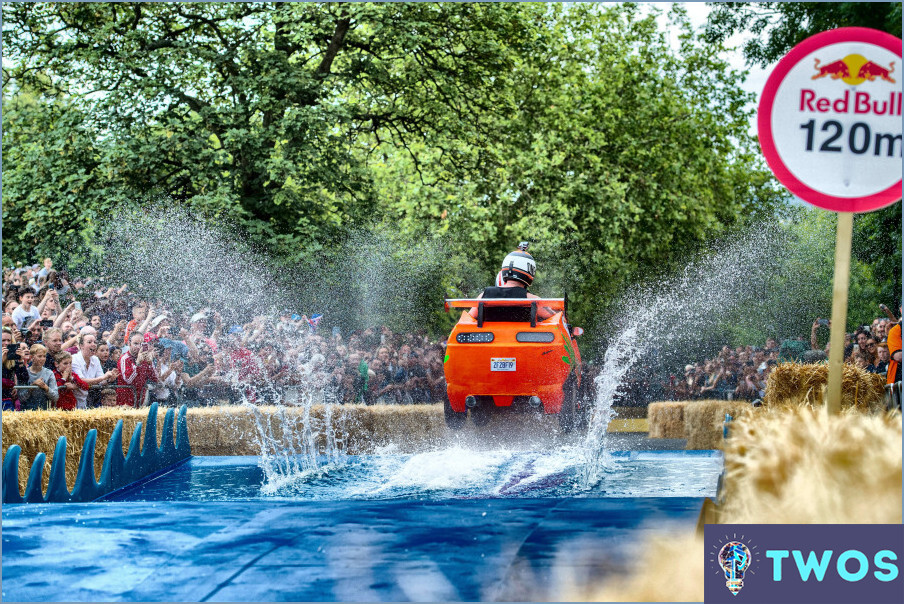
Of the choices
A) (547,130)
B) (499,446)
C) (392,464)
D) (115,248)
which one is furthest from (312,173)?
(392,464)

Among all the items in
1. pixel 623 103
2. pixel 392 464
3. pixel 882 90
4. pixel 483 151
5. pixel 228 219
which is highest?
pixel 623 103

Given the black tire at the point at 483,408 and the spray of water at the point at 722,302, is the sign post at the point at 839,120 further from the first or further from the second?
the spray of water at the point at 722,302

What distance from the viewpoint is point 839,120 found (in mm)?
4941

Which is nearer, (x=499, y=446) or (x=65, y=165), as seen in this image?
(x=499, y=446)

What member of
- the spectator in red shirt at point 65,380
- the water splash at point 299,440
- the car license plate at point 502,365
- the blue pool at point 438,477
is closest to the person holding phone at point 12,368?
the spectator in red shirt at point 65,380

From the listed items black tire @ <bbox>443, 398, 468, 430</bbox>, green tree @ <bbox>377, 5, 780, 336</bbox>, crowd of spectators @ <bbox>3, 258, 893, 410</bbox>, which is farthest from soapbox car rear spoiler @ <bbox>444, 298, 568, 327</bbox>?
green tree @ <bbox>377, 5, 780, 336</bbox>

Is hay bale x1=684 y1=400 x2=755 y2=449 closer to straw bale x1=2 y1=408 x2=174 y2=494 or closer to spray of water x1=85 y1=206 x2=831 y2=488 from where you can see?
spray of water x1=85 y1=206 x2=831 y2=488

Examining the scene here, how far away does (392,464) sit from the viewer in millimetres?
12055

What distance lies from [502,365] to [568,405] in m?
1.04

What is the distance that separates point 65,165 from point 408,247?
7699mm

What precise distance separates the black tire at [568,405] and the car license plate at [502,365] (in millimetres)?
649

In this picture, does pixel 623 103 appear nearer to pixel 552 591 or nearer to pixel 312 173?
pixel 312 173

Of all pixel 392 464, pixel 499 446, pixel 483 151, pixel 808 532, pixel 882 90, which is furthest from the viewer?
pixel 483 151

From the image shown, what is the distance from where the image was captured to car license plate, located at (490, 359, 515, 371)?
12.2 metres
